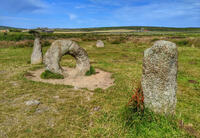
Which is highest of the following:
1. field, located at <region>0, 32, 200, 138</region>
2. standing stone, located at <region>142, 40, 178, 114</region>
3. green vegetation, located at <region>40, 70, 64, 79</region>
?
standing stone, located at <region>142, 40, 178, 114</region>

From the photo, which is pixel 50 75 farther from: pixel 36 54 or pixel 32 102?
pixel 36 54

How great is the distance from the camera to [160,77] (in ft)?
15.5

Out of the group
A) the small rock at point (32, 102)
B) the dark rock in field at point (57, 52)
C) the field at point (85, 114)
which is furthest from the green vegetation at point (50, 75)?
the small rock at point (32, 102)

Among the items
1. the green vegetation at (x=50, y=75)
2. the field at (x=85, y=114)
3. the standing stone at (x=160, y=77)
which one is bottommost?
the field at (x=85, y=114)

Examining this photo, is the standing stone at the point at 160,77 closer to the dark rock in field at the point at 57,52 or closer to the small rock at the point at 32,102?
the small rock at the point at 32,102

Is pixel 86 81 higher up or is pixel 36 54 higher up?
pixel 36 54

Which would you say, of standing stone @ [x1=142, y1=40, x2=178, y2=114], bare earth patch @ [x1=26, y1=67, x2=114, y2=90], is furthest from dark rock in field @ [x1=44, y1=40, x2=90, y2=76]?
standing stone @ [x1=142, y1=40, x2=178, y2=114]

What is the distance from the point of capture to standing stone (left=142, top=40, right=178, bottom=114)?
4.57 meters

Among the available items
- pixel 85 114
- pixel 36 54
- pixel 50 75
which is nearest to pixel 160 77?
pixel 85 114

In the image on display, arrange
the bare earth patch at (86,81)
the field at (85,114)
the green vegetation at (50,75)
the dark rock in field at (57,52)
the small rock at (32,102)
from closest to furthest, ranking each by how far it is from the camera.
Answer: the field at (85,114) < the small rock at (32,102) < the bare earth patch at (86,81) < the green vegetation at (50,75) < the dark rock in field at (57,52)

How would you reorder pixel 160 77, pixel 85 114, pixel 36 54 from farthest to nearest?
pixel 36 54 < pixel 85 114 < pixel 160 77

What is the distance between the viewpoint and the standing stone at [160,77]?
180 inches

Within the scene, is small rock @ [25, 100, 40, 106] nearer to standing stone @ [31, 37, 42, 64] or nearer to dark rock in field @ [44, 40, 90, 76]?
dark rock in field @ [44, 40, 90, 76]

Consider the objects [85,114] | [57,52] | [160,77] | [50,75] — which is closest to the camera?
[160,77]
